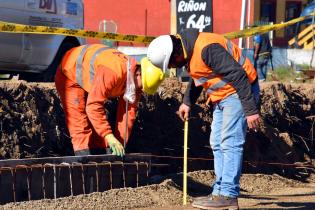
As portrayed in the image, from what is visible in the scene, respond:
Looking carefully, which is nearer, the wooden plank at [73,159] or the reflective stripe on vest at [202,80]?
the reflective stripe on vest at [202,80]

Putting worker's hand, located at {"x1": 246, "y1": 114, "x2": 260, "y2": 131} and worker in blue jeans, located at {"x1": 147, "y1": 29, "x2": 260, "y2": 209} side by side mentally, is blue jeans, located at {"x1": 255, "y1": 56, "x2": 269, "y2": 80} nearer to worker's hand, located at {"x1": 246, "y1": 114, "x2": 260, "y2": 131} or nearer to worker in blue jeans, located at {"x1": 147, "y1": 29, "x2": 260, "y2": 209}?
worker in blue jeans, located at {"x1": 147, "y1": 29, "x2": 260, "y2": 209}

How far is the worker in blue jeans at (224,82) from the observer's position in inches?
283

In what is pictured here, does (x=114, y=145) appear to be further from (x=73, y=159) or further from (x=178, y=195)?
(x=178, y=195)

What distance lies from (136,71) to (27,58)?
3116mm

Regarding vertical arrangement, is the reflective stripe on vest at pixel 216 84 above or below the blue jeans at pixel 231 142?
above

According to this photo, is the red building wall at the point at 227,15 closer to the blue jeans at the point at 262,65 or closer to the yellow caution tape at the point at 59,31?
the blue jeans at the point at 262,65

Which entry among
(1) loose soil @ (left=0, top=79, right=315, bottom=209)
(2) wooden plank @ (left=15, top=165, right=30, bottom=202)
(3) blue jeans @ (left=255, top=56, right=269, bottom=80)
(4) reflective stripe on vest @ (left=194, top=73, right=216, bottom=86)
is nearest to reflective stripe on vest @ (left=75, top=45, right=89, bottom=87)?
(1) loose soil @ (left=0, top=79, right=315, bottom=209)

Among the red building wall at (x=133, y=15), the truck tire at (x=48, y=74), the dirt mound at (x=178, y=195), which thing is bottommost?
the dirt mound at (x=178, y=195)

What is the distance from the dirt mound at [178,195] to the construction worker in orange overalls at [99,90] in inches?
22.1

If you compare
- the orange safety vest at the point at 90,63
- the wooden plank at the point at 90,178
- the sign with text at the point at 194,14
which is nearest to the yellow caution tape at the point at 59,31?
the orange safety vest at the point at 90,63

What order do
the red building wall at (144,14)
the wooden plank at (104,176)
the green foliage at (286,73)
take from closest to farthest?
1. the wooden plank at (104,176)
2. the green foliage at (286,73)
3. the red building wall at (144,14)

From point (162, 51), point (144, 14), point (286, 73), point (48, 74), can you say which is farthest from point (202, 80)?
point (144, 14)

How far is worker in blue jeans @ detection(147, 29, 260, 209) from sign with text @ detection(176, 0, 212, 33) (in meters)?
6.53

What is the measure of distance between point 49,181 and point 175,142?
3222 millimetres
